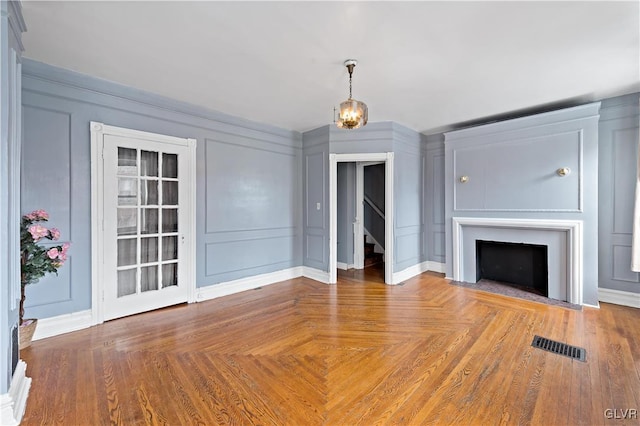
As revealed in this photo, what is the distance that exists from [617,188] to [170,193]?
5749 millimetres

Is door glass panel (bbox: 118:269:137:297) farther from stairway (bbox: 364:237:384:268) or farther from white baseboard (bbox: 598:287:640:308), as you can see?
white baseboard (bbox: 598:287:640:308)

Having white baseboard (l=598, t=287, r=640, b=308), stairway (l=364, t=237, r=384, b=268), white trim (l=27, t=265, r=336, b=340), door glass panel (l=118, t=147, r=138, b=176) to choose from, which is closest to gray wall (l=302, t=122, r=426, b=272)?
white trim (l=27, t=265, r=336, b=340)

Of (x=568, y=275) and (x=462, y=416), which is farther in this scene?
(x=568, y=275)

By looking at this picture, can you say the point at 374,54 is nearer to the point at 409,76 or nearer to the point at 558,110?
the point at 409,76

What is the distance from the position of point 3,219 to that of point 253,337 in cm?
205

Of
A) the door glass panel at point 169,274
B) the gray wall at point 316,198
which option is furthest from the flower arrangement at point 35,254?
the gray wall at point 316,198

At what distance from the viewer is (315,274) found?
5.09 meters

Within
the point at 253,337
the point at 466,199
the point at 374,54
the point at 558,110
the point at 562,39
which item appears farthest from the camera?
the point at 466,199

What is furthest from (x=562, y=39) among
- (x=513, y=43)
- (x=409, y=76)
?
(x=409, y=76)

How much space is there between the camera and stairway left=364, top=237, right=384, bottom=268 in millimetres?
6359

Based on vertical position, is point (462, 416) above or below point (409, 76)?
below

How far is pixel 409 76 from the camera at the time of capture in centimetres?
305

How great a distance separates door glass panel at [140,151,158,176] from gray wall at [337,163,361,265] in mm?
3375

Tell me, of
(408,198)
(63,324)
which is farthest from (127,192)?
(408,198)
